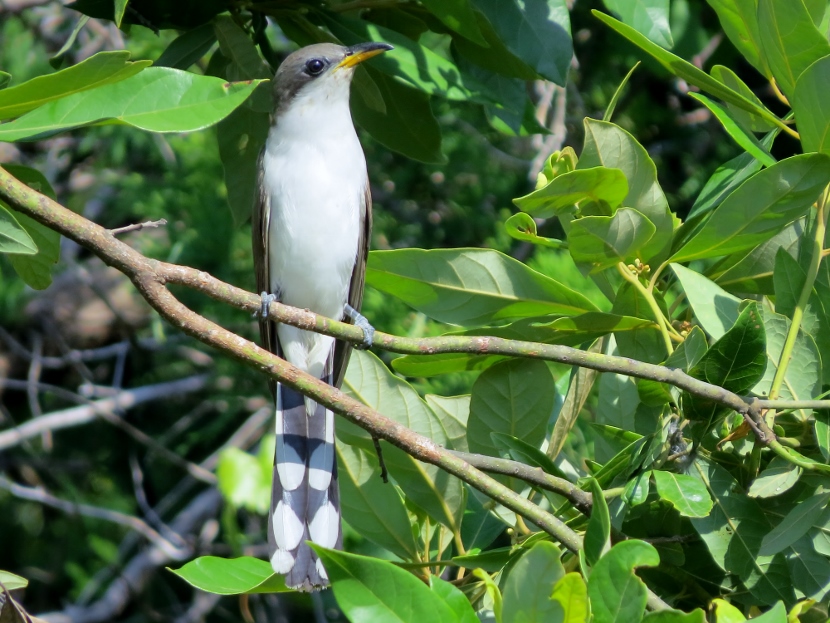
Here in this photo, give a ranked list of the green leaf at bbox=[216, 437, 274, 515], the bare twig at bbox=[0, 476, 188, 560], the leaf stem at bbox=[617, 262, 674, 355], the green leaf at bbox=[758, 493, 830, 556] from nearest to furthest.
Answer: the green leaf at bbox=[758, 493, 830, 556] → the leaf stem at bbox=[617, 262, 674, 355] → the green leaf at bbox=[216, 437, 274, 515] → the bare twig at bbox=[0, 476, 188, 560]

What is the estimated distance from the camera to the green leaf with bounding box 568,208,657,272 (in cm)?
215

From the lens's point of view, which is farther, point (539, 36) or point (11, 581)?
point (539, 36)

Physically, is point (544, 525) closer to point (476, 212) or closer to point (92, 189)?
point (476, 212)

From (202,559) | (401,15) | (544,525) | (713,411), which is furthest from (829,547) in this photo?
(401,15)

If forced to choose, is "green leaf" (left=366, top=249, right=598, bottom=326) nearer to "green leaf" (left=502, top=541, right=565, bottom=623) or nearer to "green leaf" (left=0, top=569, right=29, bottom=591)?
"green leaf" (left=502, top=541, right=565, bottom=623)

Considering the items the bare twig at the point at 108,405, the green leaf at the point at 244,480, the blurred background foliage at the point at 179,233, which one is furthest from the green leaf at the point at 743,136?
the bare twig at the point at 108,405

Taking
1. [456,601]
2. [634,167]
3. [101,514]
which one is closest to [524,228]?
[634,167]

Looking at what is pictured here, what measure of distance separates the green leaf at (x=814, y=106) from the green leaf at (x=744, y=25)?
23 cm

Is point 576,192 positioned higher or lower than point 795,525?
higher

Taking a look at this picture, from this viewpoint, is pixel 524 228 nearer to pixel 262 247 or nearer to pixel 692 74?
pixel 692 74

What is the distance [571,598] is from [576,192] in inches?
36.5

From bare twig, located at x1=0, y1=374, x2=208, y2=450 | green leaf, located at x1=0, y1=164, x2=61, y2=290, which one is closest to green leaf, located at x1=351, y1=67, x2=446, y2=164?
green leaf, located at x1=0, y1=164, x2=61, y2=290

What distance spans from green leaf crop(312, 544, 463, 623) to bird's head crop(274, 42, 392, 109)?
7.64 ft

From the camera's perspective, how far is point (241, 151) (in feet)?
10.4
